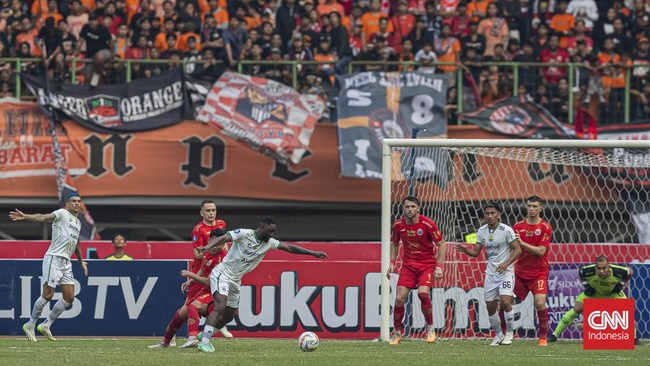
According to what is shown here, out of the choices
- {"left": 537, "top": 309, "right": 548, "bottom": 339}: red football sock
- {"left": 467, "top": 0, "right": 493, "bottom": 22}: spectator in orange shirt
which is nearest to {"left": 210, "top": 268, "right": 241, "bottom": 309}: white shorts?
{"left": 537, "top": 309, "right": 548, "bottom": 339}: red football sock

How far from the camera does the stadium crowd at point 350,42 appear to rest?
2269 centimetres

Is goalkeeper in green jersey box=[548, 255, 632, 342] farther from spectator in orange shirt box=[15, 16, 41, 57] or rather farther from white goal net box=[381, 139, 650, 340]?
spectator in orange shirt box=[15, 16, 41, 57]

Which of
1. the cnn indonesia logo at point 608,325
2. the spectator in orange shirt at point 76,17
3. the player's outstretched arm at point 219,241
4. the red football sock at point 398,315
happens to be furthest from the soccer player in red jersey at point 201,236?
the spectator in orange shirt at point 76,17

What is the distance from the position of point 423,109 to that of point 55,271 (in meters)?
7.67

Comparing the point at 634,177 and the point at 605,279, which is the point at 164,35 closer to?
the point at 634,177

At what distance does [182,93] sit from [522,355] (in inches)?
385

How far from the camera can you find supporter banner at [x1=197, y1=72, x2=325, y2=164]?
2220 cm

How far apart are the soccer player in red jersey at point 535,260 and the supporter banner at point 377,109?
5468mm

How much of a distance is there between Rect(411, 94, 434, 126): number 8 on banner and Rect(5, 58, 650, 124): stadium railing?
26.2 inches

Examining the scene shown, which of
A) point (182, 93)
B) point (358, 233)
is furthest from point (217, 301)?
point (358, 233)

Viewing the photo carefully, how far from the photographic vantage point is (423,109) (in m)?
22.2

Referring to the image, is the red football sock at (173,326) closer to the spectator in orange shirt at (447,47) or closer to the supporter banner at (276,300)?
the supporter banner at (276,300)

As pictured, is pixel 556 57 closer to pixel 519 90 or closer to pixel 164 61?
pixel 519 90

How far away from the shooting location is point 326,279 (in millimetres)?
19031
